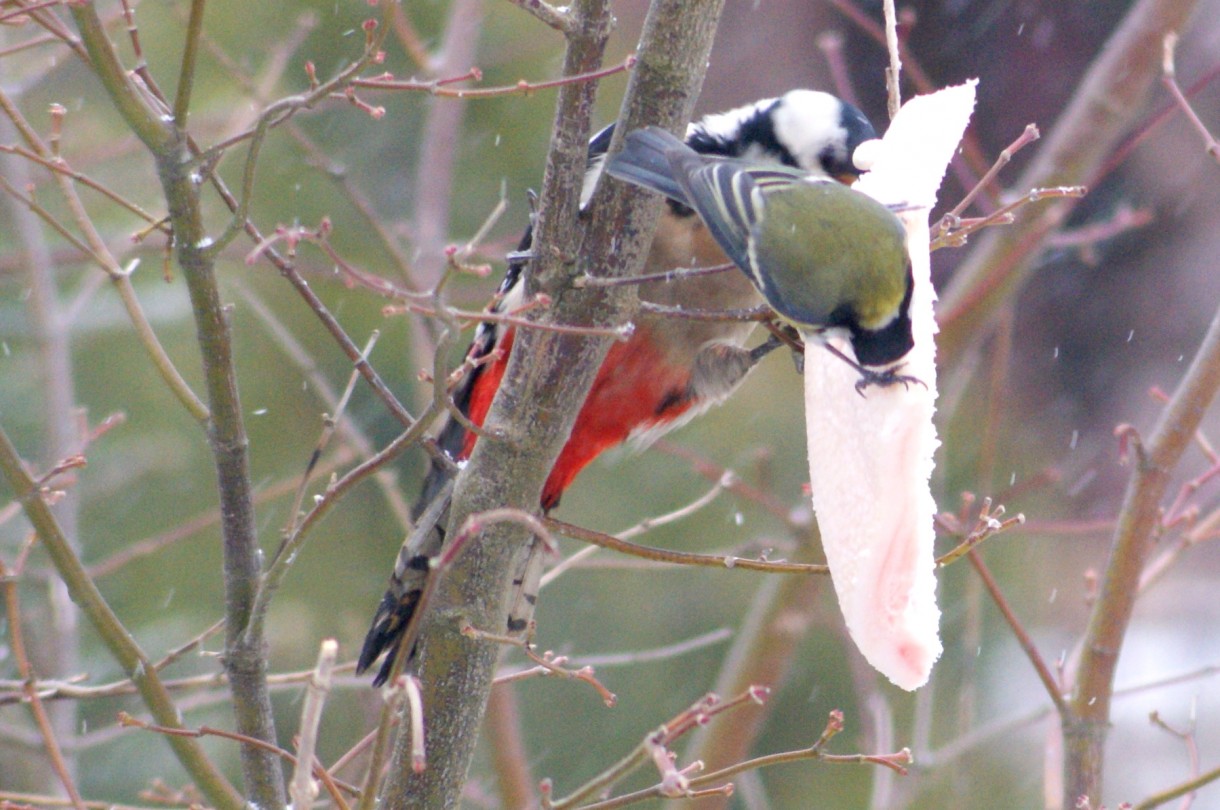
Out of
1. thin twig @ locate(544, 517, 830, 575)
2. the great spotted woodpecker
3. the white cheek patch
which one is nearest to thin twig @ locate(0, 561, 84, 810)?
thin twig @ locate(544, 517, 830, 575)

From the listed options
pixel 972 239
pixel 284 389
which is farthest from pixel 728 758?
pixel 972 239

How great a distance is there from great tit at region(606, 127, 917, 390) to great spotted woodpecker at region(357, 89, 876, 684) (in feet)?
1.50

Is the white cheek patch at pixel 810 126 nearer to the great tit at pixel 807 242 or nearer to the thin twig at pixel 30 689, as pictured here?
the great tit at pixel 807 242

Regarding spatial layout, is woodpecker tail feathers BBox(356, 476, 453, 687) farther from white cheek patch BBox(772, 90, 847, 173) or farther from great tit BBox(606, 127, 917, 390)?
white cheek patch BBox(772, 90, 847, 173)

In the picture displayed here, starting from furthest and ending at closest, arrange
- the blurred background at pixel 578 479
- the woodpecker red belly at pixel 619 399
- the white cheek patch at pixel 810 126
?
1. the blurred background at pixel 578 479
2. the woodpecker red belly at pixel 619 399
3. the white cheek patch at pixel 810 126

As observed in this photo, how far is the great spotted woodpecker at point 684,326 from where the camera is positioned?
215 centimetres

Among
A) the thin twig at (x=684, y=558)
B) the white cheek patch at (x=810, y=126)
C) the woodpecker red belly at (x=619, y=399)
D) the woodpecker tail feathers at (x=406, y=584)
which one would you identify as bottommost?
the thin twig at (x=684, y=558)

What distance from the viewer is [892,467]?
138 centimetres

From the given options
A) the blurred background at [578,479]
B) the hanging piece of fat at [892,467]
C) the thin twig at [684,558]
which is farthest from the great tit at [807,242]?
the blurred background at [578,479]

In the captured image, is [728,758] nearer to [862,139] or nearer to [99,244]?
[862,139]

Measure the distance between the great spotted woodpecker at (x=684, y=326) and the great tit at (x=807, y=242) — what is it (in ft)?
1.50

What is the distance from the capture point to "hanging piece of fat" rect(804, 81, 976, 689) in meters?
Answer: 1.38

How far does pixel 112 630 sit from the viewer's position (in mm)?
1411

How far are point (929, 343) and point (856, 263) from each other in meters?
0.13
